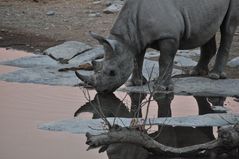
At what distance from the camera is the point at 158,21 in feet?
30.7

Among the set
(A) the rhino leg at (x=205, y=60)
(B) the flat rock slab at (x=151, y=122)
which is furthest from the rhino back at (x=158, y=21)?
(B) the flat rock slab at (x=151, y=122)

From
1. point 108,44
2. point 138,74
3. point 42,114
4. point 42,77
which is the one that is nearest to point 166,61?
point 138,74

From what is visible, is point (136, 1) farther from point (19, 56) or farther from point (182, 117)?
point (19, 56)

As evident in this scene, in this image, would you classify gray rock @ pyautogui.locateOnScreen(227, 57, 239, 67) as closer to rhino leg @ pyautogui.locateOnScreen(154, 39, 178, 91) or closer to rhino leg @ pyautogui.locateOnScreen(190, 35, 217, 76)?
rhino leg @ pyautogui.locateOnScreen(190, 35, 217, 76)

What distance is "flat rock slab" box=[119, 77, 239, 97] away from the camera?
31.9 feet

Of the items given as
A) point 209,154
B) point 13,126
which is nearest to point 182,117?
point 209,154

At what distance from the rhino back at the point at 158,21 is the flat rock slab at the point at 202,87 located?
717 millimetres

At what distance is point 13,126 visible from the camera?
7.45 m

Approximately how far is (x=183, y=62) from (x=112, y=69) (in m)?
3.00

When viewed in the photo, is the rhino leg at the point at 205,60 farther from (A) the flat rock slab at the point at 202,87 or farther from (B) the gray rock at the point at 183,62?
(B) the gray rock at the point at 183,62

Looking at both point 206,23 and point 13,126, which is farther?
point 206,23

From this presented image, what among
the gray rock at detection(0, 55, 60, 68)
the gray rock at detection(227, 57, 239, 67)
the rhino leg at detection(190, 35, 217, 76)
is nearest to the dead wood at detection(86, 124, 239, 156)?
the rhino leg at detection(190, 35, 217, 76)

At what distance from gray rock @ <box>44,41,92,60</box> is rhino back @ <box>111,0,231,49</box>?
9.95 feet

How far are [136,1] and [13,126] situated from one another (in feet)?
9.88
